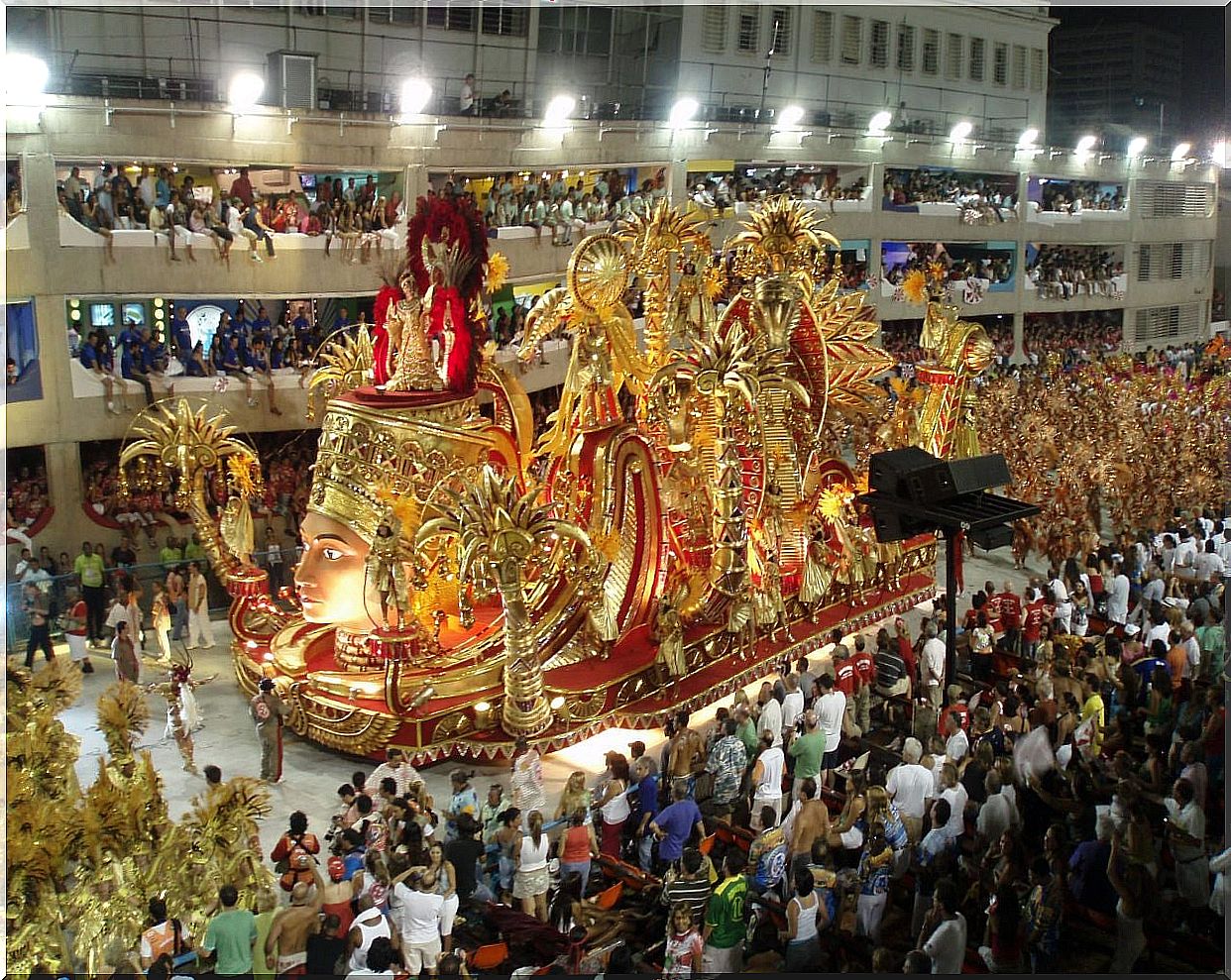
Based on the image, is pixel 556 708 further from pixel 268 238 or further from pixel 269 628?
pixel 268 238

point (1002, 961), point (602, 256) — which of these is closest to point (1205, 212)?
point (602, 256)

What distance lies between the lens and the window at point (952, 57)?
773 inches

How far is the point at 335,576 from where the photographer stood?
10.1m

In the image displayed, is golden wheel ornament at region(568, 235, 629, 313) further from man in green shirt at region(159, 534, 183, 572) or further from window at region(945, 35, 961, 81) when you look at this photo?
window at region(945, 35, 961, 81)

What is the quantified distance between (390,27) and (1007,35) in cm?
873

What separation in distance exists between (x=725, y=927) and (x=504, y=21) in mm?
14320

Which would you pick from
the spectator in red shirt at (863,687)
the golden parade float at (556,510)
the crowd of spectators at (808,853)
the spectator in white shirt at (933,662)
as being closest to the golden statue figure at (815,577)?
the golden parade float at (556,510)

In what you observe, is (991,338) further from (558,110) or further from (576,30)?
(576,30)

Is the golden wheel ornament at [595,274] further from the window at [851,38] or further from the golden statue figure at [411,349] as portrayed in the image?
the window at [851,38]

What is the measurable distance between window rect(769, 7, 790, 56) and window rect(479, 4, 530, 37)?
159 inches

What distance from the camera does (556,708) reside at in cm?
981

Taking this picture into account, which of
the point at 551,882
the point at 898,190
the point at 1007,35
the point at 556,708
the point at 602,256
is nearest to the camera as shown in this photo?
the point at 551,882

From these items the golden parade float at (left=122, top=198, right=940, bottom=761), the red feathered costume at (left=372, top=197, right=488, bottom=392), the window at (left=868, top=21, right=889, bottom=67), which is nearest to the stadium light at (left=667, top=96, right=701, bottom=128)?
the window at (left=868, top=21, right=889, bottom=67)

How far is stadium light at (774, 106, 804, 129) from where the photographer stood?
20.6 meters
